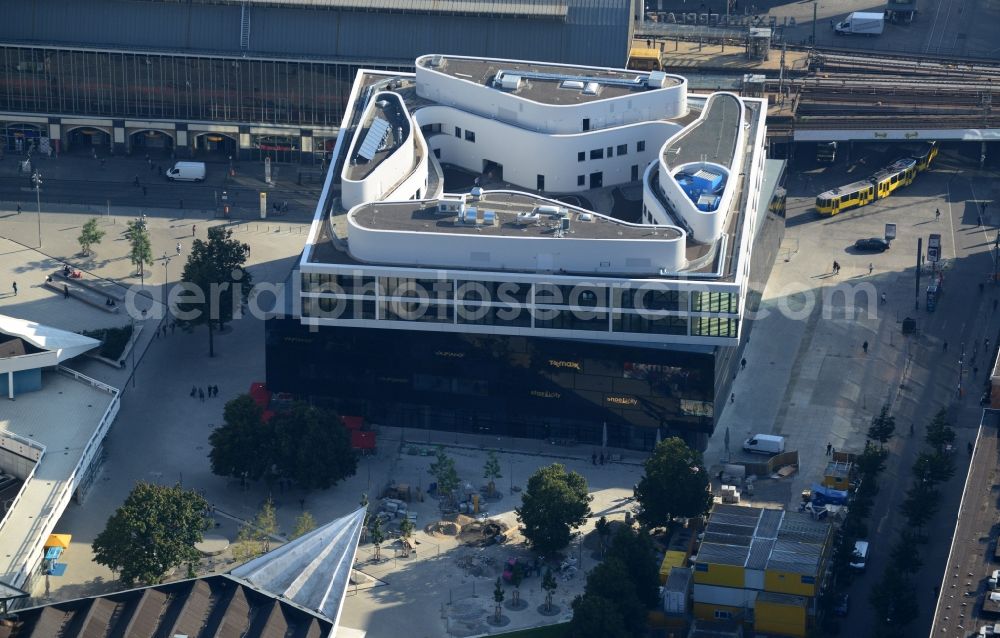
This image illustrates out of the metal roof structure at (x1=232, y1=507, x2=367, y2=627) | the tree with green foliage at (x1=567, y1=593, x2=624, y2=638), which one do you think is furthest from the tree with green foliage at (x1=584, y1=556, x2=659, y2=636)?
the metal roof structure at (x1=232, y1=507, x2=367, y2=627)

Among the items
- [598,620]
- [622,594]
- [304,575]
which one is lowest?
[598,620]

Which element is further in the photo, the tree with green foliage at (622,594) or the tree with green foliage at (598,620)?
the tree with green foliage at (622,594)

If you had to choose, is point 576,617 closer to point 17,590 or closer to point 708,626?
point 708,626

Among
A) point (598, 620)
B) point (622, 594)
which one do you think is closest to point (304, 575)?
point (598, 620)

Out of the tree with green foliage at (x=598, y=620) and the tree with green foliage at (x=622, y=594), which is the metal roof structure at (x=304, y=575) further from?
the tree with green foliage at (x=622, y=594)

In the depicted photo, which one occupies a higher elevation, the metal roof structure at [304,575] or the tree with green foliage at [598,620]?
the metal roof structure at [304,575]

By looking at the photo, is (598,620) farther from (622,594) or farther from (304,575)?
(304,575)

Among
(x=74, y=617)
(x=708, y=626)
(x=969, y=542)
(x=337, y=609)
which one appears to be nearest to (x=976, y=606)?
(x=969, y=542)

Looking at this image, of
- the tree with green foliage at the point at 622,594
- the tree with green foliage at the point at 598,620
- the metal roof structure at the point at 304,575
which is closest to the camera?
the tree with green foliage at the point at 598,620

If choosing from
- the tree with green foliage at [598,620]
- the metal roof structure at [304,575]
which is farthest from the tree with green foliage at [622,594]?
the metal roof structure at [304,575]
